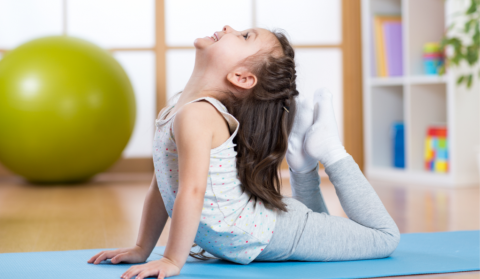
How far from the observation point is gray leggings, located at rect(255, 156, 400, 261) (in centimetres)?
106

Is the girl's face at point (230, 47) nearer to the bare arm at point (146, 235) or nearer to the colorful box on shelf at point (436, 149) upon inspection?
the bare arm at point (146, 235)

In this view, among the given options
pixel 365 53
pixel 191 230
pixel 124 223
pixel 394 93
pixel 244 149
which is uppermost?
pixel 365 53

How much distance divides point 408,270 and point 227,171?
376mm

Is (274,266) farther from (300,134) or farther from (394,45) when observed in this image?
(394,45)

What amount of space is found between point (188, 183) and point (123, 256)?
A: 0.24 m

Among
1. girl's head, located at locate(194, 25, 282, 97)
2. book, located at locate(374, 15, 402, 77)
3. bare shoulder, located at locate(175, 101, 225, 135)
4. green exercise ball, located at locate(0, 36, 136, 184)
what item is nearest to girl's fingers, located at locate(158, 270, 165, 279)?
bare shoulder, located at locate(175, 101, 225, 135)

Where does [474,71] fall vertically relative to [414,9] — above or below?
below

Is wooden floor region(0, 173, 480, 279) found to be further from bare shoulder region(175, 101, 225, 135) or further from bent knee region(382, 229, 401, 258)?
bare shoulder region(175, 101, 225, 135)

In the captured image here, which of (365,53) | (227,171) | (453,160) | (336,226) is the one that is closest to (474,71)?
(453,160)

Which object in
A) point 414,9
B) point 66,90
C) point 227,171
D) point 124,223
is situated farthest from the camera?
point 414,9

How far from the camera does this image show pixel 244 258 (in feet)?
3.44

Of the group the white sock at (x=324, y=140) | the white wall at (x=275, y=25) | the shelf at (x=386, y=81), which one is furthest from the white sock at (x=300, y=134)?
the white wall at (x=275, y=25)

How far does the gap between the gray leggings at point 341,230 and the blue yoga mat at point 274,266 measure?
2cm

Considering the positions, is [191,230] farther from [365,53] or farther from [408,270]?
[365,53]
